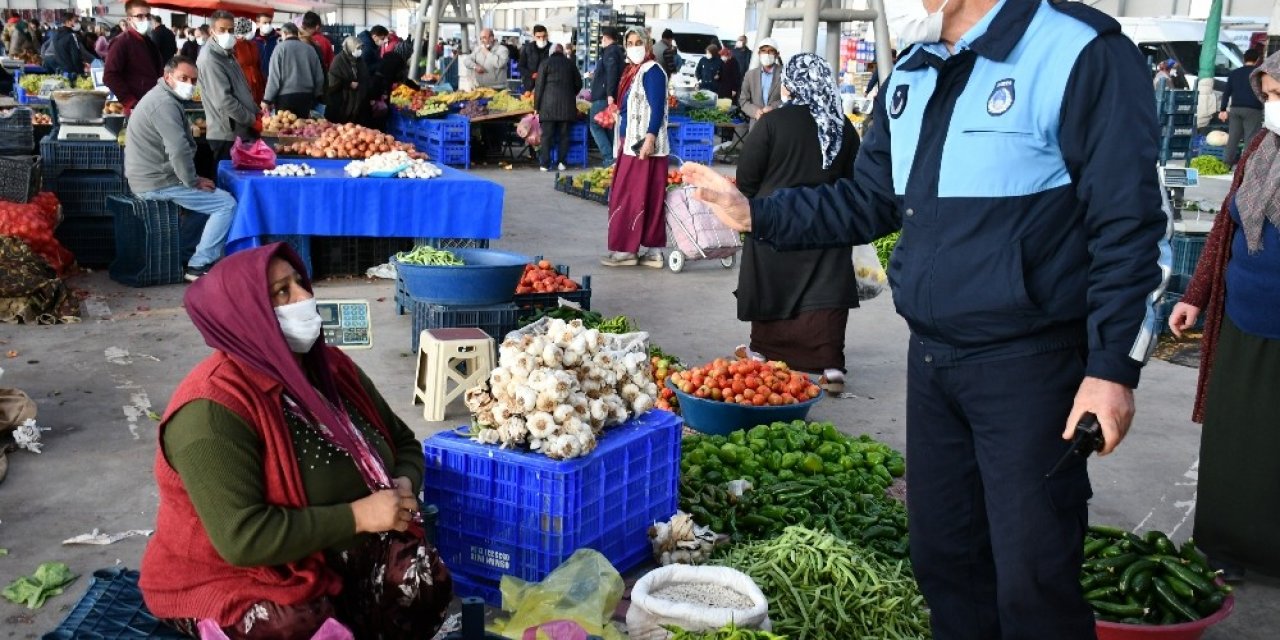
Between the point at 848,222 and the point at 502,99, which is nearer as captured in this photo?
the point at 848,222

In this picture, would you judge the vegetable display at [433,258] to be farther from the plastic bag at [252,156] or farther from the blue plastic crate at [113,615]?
the blue plastic crate at [113,615]

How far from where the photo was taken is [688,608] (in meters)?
3.58

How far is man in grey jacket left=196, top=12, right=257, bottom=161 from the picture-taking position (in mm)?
10070

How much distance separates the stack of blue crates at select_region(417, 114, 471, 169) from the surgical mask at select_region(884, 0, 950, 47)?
13280 mm

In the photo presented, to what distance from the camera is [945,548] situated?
296 centimetres

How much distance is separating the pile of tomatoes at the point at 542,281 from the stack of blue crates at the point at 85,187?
3.82 metres

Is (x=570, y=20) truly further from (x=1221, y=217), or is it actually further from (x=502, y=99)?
(x=1221, y=217)

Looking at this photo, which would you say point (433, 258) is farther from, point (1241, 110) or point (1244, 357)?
point (1241, 110)

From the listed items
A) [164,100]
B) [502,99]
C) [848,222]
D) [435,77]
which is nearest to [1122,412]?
[848,222]

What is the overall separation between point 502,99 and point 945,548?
15.2 m

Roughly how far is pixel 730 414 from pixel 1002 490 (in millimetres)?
3260

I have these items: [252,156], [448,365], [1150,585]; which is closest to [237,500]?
[1150,585]

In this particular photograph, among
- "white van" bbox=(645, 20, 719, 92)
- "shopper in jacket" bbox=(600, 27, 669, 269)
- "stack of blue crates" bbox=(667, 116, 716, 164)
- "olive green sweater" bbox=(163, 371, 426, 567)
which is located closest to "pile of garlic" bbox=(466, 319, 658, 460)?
"olive green sweater" bbox=(163, 371, 426, 567)

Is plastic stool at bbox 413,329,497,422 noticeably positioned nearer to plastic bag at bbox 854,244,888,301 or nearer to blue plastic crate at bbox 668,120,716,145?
plastic bag at bbox 854,244,888,301
